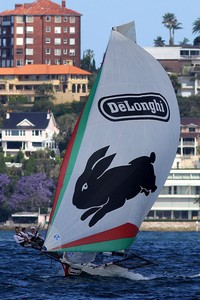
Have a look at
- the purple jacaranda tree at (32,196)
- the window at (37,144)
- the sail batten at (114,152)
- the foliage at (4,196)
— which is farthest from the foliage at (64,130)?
the sail batten at (114,152)

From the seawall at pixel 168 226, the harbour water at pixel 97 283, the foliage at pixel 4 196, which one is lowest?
the seawall at pixel 168 226

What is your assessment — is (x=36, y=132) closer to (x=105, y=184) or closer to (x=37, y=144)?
(x=37, y=144)

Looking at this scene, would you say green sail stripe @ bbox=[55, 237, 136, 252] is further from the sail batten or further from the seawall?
the seawall

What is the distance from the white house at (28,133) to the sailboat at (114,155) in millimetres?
133484

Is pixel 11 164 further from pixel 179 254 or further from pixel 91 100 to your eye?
pixel 91 100

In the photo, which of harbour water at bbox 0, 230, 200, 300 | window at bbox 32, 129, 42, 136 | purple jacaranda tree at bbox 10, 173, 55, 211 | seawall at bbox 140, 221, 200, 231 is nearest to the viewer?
harbour water at bbox 0, 230, 200, 300

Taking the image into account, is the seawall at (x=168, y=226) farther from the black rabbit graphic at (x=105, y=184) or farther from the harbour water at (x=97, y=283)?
the black rabbit graphic at (x=105, y=184)

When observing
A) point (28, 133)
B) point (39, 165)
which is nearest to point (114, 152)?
point (39, 165)

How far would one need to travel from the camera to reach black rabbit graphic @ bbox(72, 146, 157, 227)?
57.6 metres

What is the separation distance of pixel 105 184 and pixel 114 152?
118 cm

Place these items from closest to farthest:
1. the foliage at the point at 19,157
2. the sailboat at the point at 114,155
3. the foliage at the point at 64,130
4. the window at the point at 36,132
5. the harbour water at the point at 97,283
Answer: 1. the harbour water at the point at 97,283
2. the sailboat at the point at 114,155
3. the foliage at the point at 19,157
4. the foliage at the point at 64,130
5. the window at the point at 36,132

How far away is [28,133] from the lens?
195500 millimetres

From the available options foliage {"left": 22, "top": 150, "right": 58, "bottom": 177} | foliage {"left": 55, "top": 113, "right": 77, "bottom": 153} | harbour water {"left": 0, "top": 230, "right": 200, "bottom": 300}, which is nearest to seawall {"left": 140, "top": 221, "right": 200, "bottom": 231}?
foliage {"left": 22, "top": 150, "right": 58, "bottom": 177}

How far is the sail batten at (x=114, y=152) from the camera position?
5753cm
